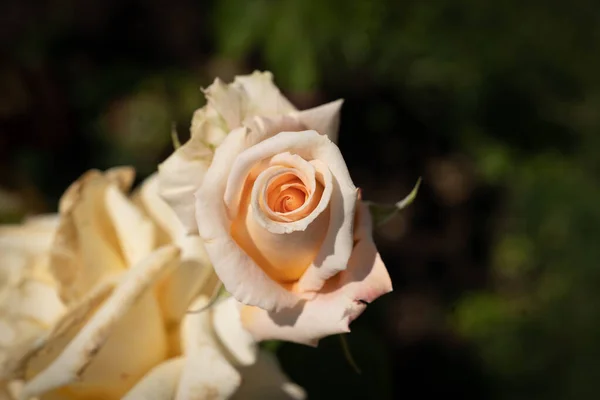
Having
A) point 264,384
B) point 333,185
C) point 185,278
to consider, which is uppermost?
point 333,185

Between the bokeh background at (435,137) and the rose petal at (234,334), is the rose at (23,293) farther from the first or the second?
the bokeh background at (435,137)

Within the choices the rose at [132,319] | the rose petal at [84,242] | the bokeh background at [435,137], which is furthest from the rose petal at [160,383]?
the bokeh background at [435,137]

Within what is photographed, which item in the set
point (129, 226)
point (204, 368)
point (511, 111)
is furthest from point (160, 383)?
point (511, 111)

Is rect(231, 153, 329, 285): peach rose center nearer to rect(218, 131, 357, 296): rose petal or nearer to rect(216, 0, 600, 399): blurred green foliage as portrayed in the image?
rect(218, 131, 357, 296): rose petal

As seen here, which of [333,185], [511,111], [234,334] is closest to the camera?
[333,185]

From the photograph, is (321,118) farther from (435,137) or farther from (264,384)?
(435,137)

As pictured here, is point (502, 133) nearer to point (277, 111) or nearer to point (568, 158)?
point (568, 158)

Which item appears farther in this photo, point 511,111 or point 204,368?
point 511,111

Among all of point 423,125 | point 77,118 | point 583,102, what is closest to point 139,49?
point 77,118

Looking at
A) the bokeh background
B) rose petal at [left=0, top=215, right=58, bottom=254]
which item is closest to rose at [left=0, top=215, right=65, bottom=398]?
rose petal at [left=0, top=215, right=58, bottom=254]
